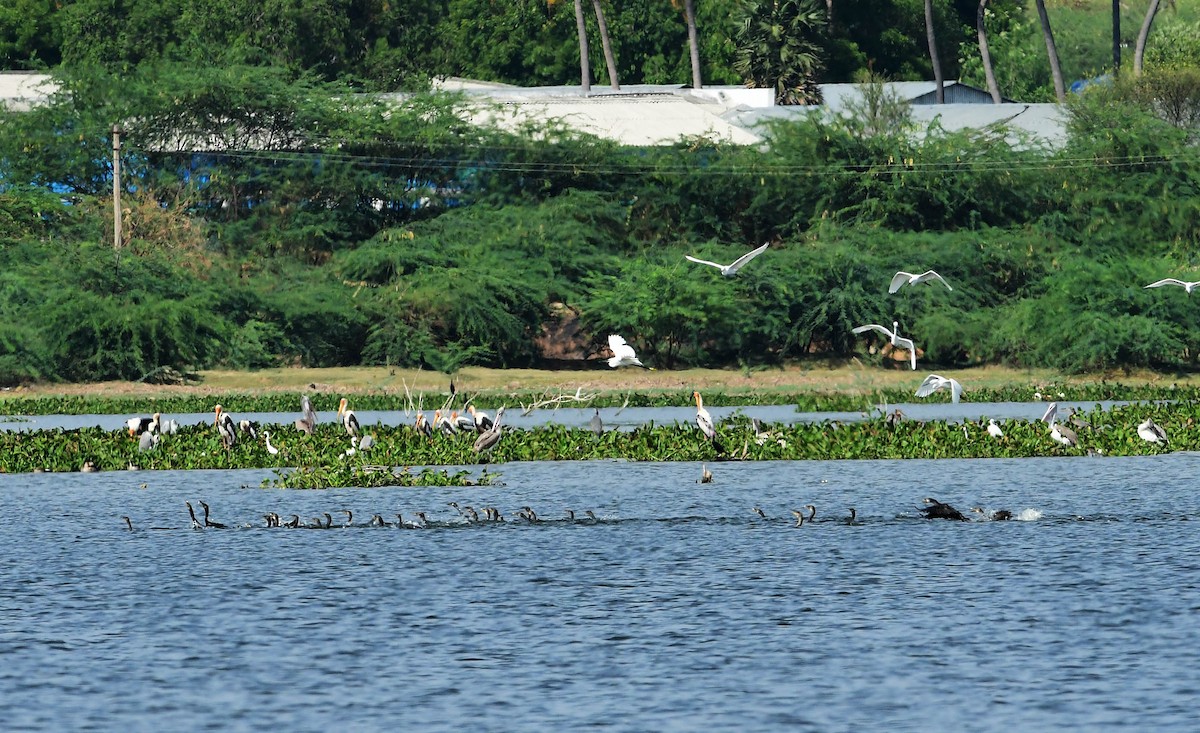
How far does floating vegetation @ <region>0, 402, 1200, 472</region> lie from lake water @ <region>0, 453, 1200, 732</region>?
134 inches

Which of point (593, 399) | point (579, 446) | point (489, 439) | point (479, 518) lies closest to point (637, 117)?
point (593, 399)

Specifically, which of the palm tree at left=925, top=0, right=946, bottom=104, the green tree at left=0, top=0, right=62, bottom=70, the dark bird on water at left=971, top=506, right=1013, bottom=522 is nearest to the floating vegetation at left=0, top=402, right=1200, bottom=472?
the dark bird on water at left=971, top=506, right=1013, bottom=522

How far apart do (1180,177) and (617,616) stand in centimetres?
4788

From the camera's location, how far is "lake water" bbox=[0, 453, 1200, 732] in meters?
14.0

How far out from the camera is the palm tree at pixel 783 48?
7669cm

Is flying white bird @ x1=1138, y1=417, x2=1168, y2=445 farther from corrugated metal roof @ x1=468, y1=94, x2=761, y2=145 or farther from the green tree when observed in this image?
the green tree

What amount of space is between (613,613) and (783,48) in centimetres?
6176

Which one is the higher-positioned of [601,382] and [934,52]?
[934,52]

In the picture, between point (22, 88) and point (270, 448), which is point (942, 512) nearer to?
point (270, 448)

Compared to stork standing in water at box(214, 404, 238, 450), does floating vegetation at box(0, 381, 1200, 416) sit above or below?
below

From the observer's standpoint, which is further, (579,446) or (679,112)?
(679,112)

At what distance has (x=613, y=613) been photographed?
1786cm

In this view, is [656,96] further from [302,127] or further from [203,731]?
[203,731]

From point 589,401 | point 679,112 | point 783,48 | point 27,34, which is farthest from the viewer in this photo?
point 27,34
